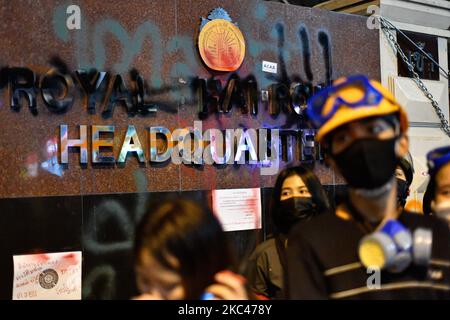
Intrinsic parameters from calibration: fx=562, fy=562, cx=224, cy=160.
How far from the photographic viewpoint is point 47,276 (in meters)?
4.35

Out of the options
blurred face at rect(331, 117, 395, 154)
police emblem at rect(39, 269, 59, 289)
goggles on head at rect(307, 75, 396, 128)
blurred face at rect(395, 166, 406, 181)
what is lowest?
police emblem at rect(39, 269, 59, 289)

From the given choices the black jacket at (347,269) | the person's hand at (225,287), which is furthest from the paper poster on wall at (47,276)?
the black jacket at (347,269)

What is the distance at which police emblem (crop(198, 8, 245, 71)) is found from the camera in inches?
207

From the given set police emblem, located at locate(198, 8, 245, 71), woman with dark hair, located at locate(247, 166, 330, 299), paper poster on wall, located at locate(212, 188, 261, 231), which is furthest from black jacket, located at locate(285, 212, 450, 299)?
police emblem, located at locate(198, 8, 245, 71)

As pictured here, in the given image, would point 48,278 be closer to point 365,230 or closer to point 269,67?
point 269,67

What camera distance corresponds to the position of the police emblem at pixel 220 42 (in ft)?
17.3

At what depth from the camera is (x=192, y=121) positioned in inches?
202

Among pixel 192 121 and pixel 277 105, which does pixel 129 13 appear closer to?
pixel 192 121

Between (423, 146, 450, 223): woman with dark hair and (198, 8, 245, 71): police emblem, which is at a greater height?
(198, 8, 245, 71): police emblem

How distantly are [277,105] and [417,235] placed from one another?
4096 millimetres

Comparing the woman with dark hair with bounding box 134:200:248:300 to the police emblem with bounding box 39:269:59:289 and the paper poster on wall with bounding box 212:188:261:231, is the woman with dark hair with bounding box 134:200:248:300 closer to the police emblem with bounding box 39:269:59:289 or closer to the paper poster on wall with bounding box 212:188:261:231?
the police emblem with bounding box 39:269:59:289

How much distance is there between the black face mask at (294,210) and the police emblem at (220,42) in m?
2.10

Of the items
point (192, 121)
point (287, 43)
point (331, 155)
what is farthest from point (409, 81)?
point (331, 155)

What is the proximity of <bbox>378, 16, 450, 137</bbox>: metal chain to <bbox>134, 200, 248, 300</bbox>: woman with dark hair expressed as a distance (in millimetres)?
5551
